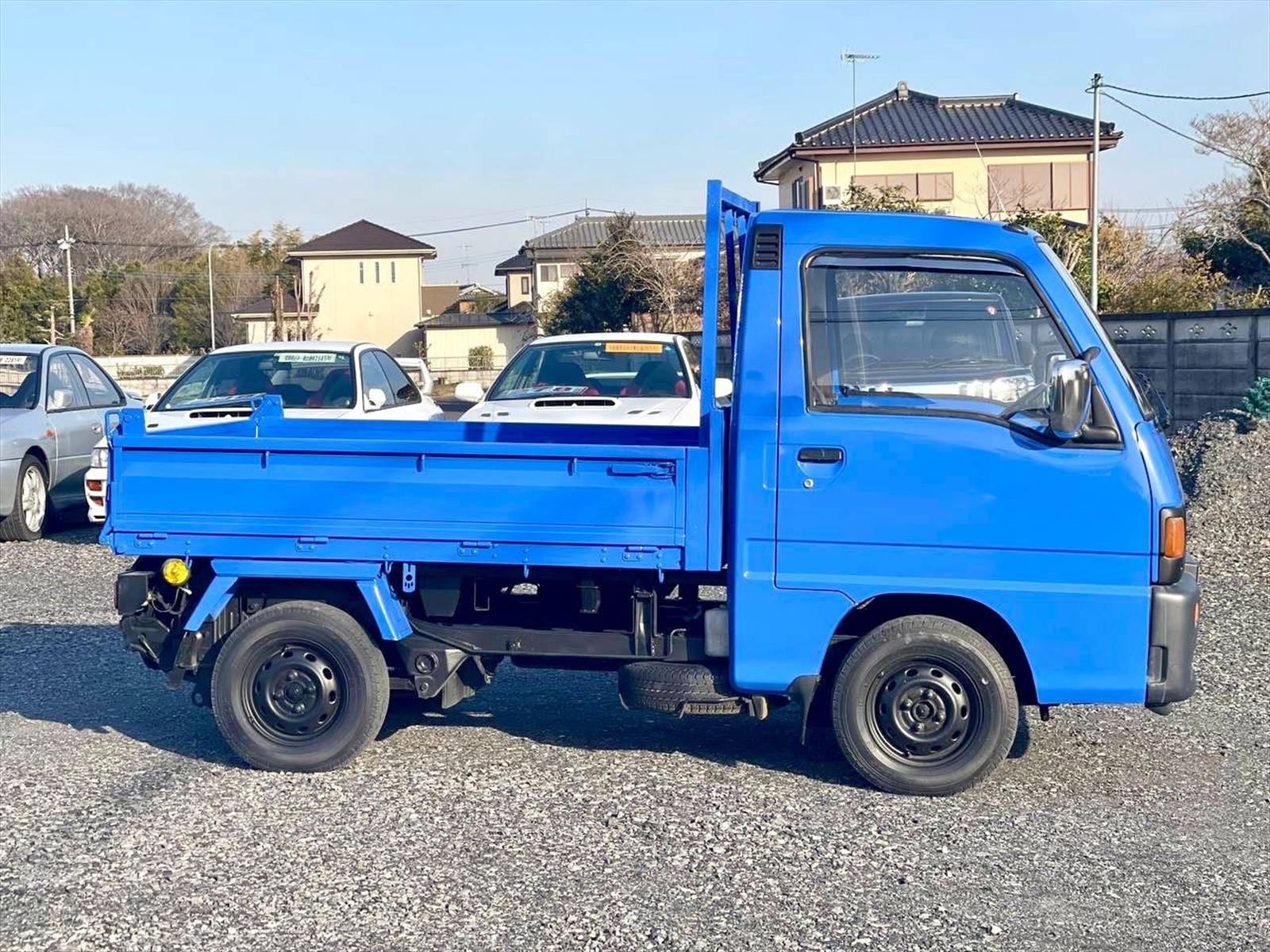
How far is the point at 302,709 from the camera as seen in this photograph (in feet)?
20.1

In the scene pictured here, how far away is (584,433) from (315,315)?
6175 centimetres

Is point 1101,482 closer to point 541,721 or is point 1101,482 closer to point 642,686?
point 642,686

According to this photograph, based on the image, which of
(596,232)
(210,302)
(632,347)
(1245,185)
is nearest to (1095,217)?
(1245,185)

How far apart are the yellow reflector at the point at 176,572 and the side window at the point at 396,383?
19.9ft

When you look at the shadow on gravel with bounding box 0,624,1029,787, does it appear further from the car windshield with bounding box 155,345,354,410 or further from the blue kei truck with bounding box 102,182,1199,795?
the car windshield with bounding box 155,345,354,410

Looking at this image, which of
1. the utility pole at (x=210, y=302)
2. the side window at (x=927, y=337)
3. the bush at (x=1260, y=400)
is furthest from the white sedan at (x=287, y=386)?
the utility pole at (x=210, y=302)

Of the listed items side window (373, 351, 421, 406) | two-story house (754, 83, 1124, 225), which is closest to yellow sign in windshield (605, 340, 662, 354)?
side window (373, 351, 421, 406)

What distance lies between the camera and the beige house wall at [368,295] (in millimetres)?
69750

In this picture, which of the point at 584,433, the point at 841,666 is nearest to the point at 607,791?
the point at 841,666

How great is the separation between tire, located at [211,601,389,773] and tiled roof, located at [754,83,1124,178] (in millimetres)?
37319

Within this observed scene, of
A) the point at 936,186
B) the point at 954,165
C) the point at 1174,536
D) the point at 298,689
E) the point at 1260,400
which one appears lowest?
the point at 298,689

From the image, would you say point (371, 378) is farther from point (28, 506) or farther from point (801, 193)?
point (801, 193)

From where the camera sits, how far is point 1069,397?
526cm

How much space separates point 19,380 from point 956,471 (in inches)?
420
